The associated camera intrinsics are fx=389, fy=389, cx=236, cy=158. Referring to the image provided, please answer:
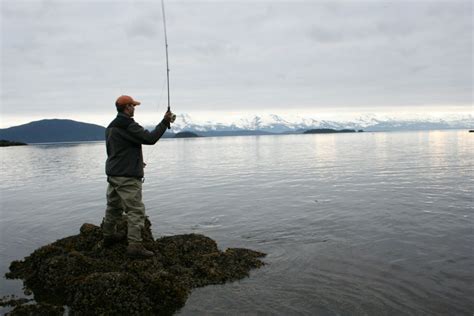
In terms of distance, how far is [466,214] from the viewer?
1428 cm

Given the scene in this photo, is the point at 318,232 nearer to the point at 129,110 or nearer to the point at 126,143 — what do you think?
the point at 126,143

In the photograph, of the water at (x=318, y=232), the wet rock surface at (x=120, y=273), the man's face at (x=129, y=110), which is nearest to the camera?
the wet rock surface at (x=120, y=273)

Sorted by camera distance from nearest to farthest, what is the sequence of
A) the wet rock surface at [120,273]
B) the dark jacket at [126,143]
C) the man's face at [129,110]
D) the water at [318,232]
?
1. the wet rock surface at [120,273]
2. the water at [318,232]
3. the dark jacket at [126,143]
4. the man's face at [129,110]

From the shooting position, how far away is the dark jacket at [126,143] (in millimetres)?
8508

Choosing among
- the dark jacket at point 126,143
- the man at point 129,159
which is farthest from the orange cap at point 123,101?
the dark jacket at point 126,143

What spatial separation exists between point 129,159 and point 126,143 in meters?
0.37

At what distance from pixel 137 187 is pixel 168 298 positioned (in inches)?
105

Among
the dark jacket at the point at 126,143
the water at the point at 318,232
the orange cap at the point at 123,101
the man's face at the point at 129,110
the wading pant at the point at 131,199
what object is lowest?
the water at the point at 318,232

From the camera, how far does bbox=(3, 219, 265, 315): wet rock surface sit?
7105 mm

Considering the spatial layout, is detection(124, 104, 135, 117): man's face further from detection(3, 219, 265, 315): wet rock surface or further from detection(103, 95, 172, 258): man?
detection(3, 219, 265, 315): wet rock surface

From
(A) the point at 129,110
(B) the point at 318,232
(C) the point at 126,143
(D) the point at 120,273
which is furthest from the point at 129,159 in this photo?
(B) the point at 318,232

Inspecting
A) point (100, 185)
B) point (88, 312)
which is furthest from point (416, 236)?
point (100, 185)

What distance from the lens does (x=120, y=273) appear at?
746 cm

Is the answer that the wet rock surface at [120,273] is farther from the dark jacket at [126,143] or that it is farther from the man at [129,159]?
the dark jacket at [126,143]
